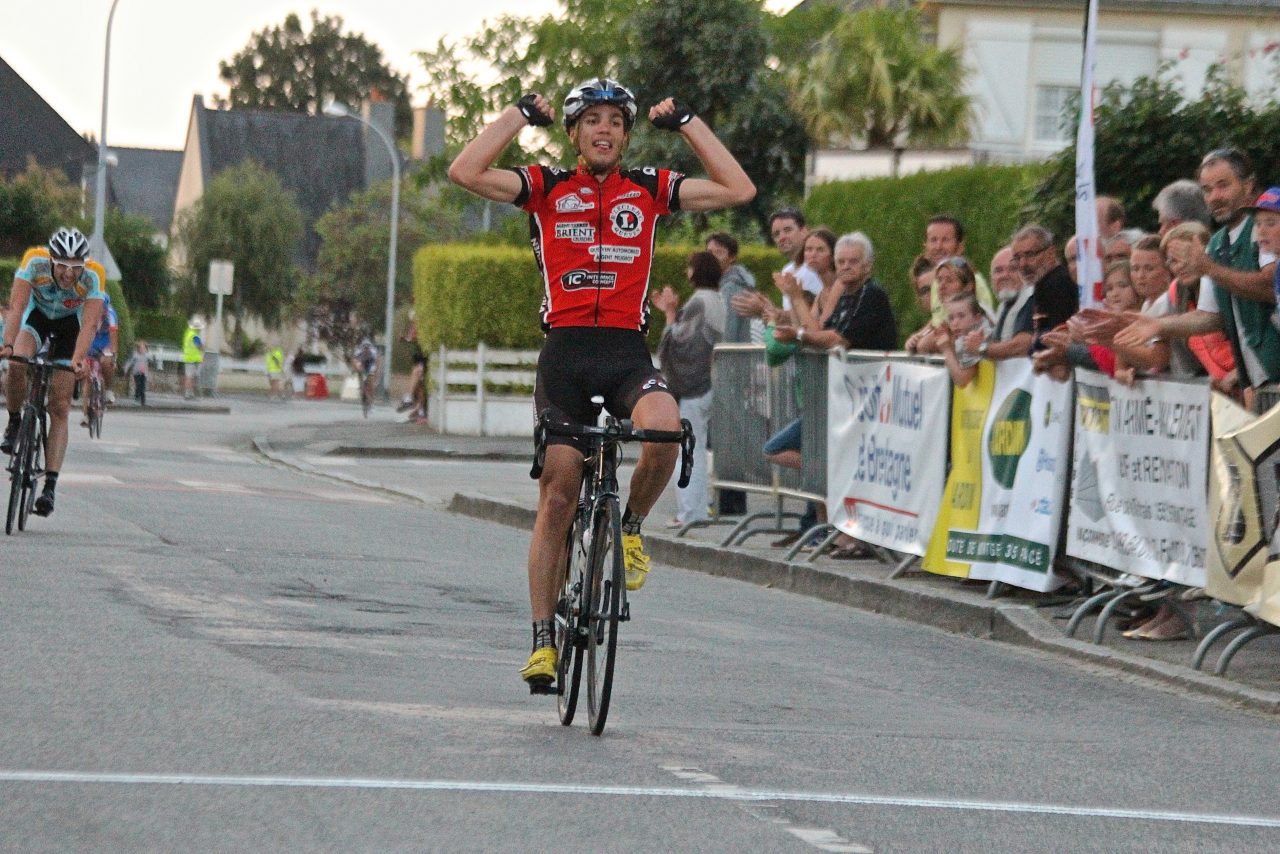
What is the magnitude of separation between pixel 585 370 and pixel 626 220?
54 centimetres

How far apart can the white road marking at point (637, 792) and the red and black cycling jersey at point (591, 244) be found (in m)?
2.02

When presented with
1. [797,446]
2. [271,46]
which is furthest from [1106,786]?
[271,46]

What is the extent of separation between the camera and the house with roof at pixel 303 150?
99500mm

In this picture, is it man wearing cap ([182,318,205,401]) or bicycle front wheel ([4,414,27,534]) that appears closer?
bicycle front wheel ([4,414,27,534])

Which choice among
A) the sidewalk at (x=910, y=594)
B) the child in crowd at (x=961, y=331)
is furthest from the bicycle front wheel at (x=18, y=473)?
the child in crowd at (x=961, y=331)

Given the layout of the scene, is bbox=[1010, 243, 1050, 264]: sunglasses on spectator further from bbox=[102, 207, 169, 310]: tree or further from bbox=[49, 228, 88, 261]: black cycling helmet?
bbox=[102, 207, 169, 310]: tree

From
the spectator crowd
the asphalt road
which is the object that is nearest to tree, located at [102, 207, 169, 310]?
the spectator crowd

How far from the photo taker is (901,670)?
31.5 feet

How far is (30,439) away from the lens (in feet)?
46.2

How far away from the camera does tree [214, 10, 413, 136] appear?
101688mm

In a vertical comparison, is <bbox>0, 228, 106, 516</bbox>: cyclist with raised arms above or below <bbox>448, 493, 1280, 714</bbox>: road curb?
above

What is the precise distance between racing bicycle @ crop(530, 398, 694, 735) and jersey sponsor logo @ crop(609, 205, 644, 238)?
59 cm

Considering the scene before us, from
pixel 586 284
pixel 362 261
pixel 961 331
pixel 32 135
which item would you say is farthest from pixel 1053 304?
pixel 32 135

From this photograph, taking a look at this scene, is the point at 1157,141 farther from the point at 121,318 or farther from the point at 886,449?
the point at 121,318
